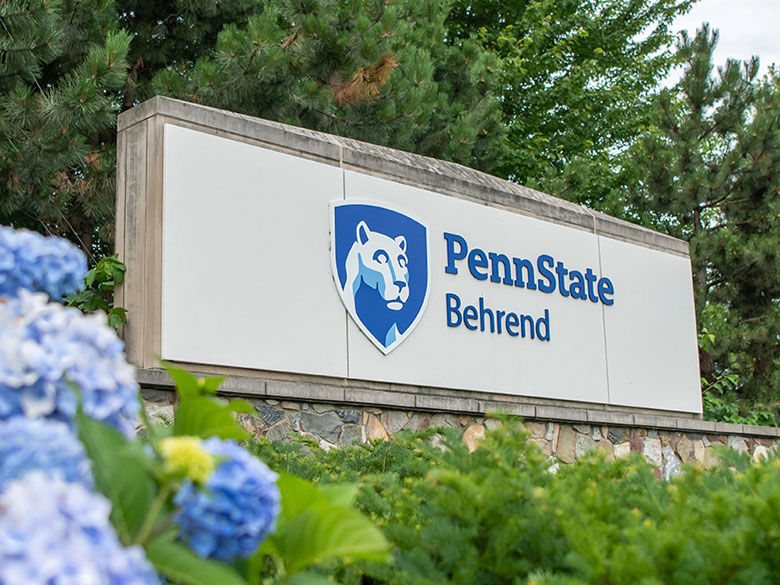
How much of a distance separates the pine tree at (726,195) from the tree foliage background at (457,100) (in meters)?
0.03

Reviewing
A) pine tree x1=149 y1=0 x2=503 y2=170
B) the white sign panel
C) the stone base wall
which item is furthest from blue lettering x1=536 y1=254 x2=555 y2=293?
pine tree x1=149 y1=0 x2=503 y2=170

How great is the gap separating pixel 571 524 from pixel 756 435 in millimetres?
7818

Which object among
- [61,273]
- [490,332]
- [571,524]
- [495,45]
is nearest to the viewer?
[571,524]

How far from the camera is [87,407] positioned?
52.5 inches

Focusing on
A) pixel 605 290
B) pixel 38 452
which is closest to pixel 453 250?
pixel 605 290

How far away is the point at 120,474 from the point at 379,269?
5102mm

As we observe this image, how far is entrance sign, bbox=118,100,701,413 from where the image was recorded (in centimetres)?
559

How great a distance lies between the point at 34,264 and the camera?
1.72 meters

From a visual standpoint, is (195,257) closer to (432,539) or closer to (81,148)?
(81,148)

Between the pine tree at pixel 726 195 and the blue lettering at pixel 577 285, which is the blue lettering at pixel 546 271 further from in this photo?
the pine tree at pixel 726 195

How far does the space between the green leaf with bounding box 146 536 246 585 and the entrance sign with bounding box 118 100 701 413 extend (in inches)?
163

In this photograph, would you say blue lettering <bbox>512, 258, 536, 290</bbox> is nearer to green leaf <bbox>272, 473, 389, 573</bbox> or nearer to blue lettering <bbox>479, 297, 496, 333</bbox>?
blue lettering <bbox>479, 297, 496, 333</bbox>

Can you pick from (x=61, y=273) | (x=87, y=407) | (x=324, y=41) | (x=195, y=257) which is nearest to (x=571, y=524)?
(x=87, y=407)

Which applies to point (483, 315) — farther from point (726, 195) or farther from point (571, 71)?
point (571, 71)
